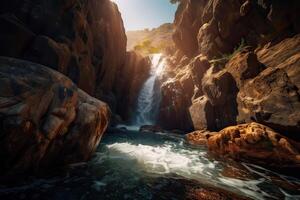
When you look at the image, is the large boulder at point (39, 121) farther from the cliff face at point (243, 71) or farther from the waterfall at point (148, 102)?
the waterfall at point (148, 102)

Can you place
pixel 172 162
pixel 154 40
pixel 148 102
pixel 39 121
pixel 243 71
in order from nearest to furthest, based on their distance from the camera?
pixel 39 121
pixel 172 162
pixel 243 71
pixel 148 102
pixel 154 40

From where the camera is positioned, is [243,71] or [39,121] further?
[243,71]

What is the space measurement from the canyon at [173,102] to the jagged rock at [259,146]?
0.05m

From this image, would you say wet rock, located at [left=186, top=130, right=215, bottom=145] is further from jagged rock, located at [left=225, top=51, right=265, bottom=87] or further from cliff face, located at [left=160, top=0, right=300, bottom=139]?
jagged rock, located at [left=225, top=51, right=265, bottom=87]

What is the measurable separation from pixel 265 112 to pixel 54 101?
38.2ft

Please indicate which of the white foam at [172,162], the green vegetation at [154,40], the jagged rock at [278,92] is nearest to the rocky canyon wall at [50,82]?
the white foam at [172,162]

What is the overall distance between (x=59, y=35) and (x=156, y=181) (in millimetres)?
13474

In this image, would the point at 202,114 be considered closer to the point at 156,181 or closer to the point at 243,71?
the point at 243,71

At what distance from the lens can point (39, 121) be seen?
6.95 metres

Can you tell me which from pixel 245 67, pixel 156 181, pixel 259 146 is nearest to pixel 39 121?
pixel 156 181

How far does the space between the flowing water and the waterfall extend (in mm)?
18648

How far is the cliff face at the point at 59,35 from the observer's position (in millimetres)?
12539

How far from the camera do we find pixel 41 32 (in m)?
14.7

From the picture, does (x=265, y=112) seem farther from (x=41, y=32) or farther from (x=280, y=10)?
(x=41, y=32)
